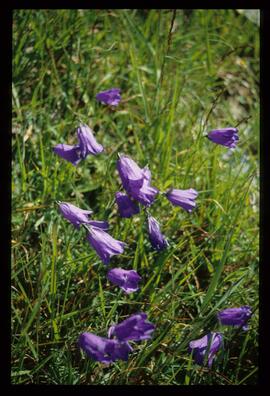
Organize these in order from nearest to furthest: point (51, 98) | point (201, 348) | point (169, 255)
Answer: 1. point (201, 348)
2. point (169, 255)
3. point (51, 98)

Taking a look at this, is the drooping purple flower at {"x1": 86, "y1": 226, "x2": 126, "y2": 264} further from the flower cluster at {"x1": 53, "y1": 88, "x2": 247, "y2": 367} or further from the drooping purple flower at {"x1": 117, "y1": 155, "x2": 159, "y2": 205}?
the drooping purple flower at {"x1": 117, "y1": 155, "x2": 159, "y2": 205}

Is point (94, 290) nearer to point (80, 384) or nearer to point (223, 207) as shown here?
point (80, 384)

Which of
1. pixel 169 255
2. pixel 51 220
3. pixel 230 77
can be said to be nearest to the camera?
pixel 169 255

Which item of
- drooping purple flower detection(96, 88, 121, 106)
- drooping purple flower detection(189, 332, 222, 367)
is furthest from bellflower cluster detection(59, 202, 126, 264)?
drooping purple flower detection(96, 88, 121, 106)

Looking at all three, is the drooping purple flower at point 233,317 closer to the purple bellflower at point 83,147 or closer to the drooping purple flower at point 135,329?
the drooping purple flower at point 135,329
